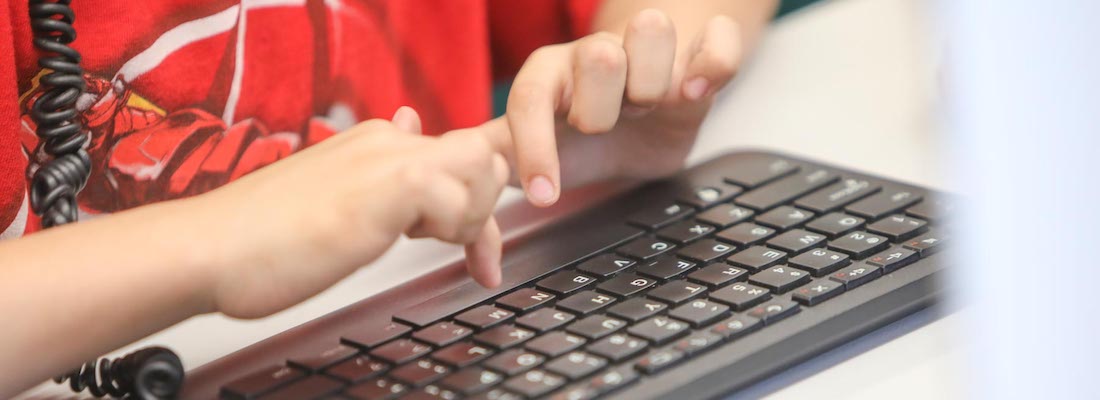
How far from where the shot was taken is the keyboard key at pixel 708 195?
19.7 inches

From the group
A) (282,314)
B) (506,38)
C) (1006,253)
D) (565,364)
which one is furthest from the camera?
(506,38)

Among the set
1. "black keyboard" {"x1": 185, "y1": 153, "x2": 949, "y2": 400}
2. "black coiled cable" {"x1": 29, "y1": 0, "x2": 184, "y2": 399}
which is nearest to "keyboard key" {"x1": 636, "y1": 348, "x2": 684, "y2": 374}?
"black keyboard" {"x1": 185, "y1": 153, "x2": 949, "y2": 400}

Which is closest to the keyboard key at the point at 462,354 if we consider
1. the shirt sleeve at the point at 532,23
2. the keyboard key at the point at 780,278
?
the keyboard key at the point at 780,278

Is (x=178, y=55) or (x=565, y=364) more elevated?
(x=178, y=55)

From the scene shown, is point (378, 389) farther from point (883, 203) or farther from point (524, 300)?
point (883, 203)

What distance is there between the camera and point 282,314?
473 mm

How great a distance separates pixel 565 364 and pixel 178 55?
1.11ft

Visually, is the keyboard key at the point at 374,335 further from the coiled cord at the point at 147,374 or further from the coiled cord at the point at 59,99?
the coiled cord at the point at 59,99

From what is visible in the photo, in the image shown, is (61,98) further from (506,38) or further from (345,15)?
(506,38)

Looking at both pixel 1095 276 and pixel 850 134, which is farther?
pixel 850 134

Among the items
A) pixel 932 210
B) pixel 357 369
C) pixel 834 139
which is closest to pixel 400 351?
pixel 357 369

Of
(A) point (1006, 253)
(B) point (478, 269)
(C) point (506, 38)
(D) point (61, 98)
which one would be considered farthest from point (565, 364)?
(C) point (506, 38)

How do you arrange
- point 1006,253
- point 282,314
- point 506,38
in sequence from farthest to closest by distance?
point 506,38
point 282,314
point 1006,253

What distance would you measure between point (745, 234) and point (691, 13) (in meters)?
0.23
